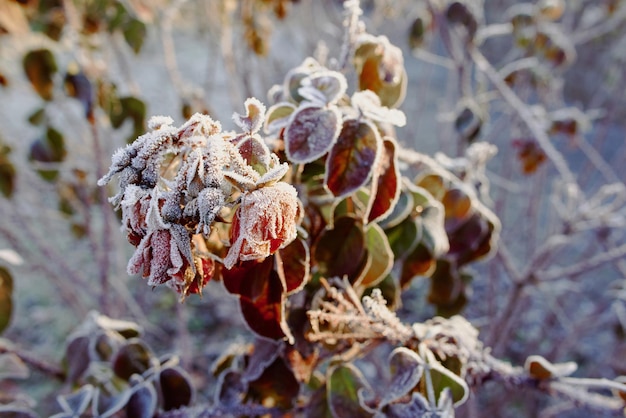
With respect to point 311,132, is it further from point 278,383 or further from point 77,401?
point 77,401

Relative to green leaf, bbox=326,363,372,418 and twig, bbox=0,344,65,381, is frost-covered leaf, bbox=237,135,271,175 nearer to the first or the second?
green leaf, bbox=326,363,372,418

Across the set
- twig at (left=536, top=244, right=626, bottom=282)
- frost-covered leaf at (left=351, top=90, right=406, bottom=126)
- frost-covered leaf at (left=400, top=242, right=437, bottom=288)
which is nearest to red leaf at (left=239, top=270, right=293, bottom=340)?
frost-covered leaf at (left=351, top=90, right=406, bottom=126)

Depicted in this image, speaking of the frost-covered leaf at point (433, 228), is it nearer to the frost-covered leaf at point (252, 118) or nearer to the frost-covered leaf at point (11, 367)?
the frost-covered leaf at point (252, 118)

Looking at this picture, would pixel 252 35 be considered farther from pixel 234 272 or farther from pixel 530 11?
pixel 234 272

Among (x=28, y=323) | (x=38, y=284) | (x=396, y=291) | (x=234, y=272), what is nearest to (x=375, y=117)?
(x=234, y=272)

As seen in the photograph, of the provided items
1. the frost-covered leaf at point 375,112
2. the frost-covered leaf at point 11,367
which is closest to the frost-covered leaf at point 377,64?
the frost-covered leaf at point 375,112

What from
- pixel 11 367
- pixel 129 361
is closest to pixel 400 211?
pixel 129 361
